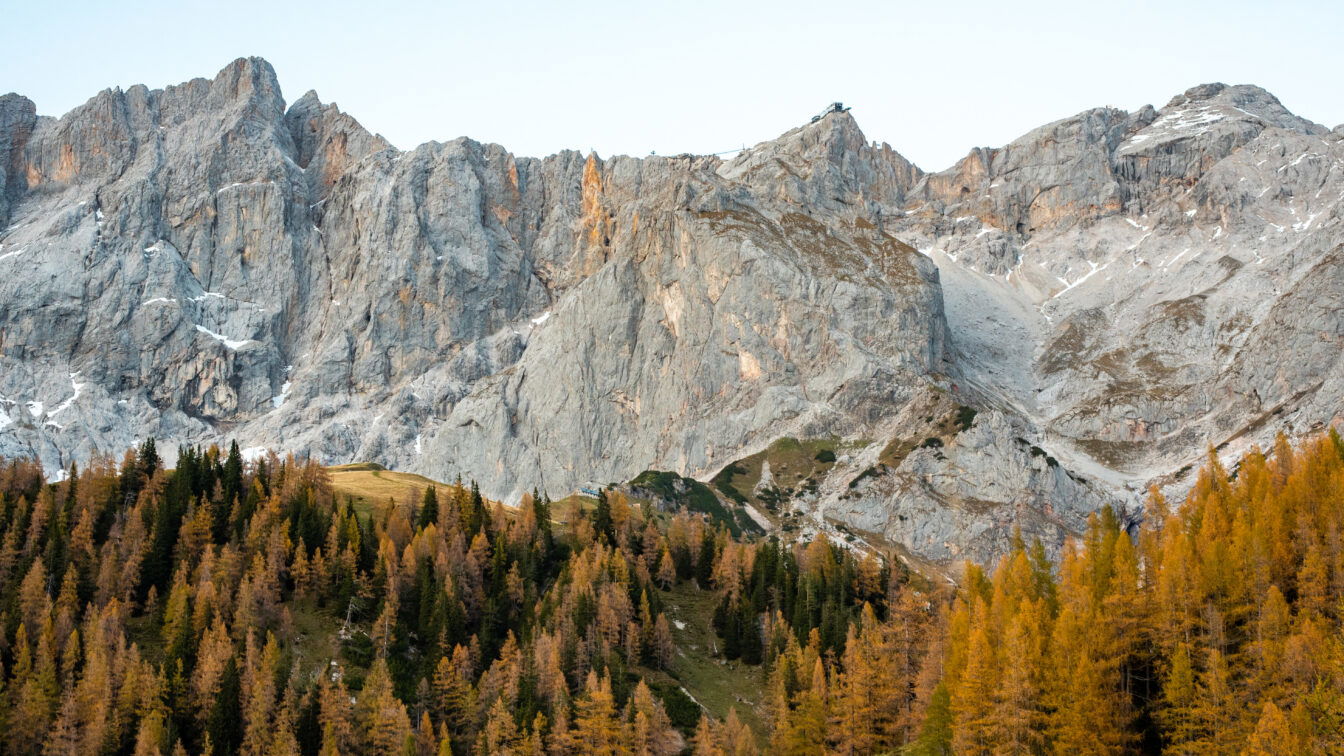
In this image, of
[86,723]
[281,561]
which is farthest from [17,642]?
[281,561]

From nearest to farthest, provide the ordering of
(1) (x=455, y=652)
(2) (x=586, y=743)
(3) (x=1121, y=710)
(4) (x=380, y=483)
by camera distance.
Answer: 1. (3) (x=1121, y=710)
2. (2) (x=586, y=743)
3. (1) (x=455, y=652)
4. (4) (x=380, y=483)

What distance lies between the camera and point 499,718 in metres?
98.6

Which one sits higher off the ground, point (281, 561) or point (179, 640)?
point (281, 561)

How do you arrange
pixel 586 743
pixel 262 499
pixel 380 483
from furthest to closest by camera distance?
pixel 380 483
pixel 262 499
pixel 586 743

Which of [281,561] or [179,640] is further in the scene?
[281,561]

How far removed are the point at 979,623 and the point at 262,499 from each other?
81.1m

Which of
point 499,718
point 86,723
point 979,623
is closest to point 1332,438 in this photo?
point 979,623

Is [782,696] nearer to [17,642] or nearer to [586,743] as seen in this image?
[586,743]

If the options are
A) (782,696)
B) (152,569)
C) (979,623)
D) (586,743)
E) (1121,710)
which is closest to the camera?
(1121,710)

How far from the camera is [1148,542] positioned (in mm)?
93250

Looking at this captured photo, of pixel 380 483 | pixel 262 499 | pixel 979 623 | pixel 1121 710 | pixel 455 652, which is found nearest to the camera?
pixel 1121 710

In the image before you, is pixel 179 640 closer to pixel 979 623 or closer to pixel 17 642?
pixel 17 642

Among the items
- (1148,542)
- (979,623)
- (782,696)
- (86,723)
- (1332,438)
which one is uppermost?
(1332,438)

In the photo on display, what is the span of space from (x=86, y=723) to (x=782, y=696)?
5863 centimetres
